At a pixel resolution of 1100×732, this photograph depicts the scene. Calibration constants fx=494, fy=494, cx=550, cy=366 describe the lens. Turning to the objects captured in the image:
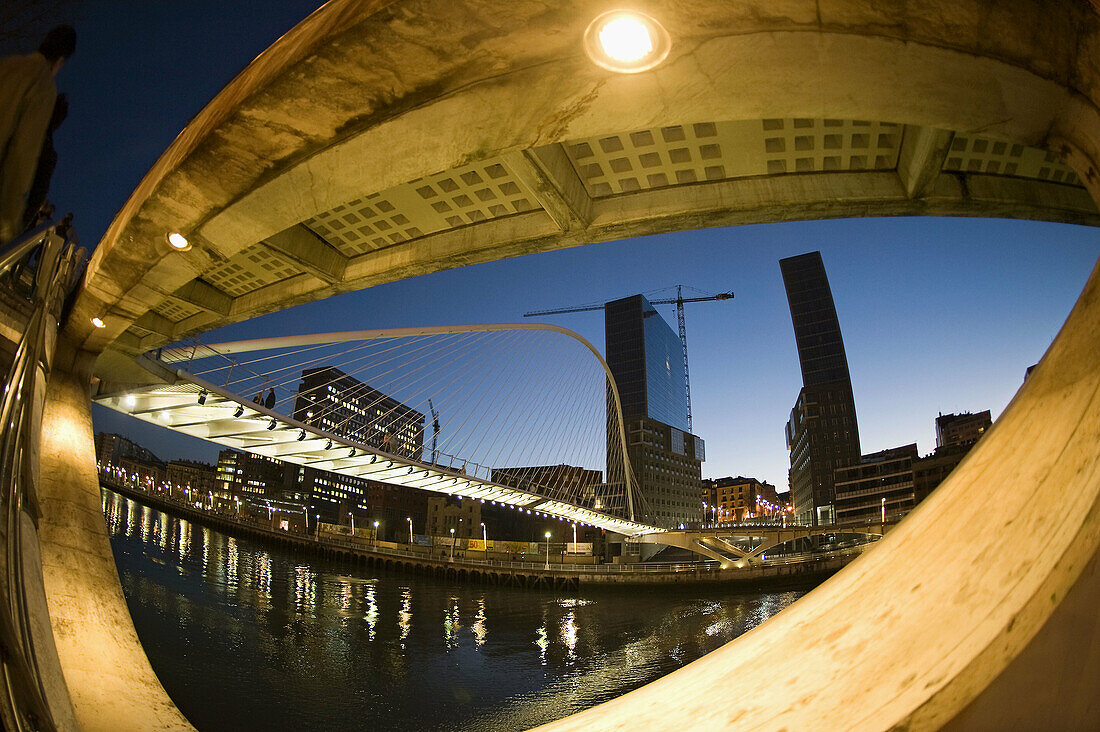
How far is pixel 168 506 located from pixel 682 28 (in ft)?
388

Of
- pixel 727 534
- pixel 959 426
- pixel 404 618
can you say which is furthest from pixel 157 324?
pixel 959 426

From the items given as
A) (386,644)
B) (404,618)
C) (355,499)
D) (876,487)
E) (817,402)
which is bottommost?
(355,499)

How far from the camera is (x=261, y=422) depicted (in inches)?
559

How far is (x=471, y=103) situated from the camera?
2887 mm

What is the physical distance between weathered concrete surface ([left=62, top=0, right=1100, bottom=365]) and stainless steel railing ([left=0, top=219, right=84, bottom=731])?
1174 millimetres

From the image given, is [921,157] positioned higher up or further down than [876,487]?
higher up

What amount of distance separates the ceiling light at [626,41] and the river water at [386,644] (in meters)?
14.8

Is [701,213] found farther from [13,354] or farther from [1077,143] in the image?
[13,354]

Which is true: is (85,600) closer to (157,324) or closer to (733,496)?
(157,324)

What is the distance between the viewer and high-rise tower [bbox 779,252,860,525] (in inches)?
4606

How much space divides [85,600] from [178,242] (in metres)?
3.84

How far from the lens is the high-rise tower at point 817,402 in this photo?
384ft

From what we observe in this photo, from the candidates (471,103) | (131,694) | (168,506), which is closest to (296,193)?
(471,103)

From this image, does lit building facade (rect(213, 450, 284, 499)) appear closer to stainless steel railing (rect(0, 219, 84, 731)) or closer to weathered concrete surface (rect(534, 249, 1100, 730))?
stainless steel railing (rect(0, 219, 84, 731))
